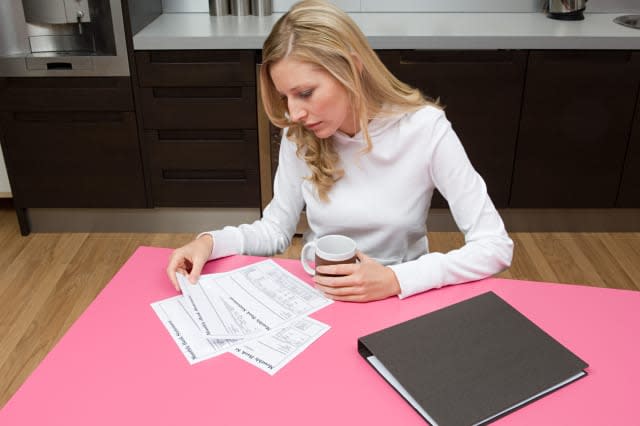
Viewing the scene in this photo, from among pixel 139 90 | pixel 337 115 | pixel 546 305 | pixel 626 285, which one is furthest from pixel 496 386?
pixel 139 90

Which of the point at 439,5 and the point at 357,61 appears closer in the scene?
the point at 357,61

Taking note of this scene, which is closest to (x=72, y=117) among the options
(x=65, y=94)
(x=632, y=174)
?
(x=65, y=94)

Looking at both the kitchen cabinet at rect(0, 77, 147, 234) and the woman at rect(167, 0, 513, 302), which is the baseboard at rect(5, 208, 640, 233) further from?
the woman at rect(167, 0, 513, 302)

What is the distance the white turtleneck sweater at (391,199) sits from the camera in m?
1.32

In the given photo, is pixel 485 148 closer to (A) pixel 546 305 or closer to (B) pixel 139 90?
(B) pixel 139 90

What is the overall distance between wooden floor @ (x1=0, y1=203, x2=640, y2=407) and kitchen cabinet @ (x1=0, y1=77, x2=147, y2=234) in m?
0.18

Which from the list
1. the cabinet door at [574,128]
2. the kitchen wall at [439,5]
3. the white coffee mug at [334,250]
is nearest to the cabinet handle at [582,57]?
the cabinet door at [574,128]

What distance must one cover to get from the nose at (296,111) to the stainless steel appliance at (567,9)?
1.94 metres

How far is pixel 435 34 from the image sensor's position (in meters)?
2.46

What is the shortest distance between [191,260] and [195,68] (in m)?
1.45

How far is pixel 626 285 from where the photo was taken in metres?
2.52

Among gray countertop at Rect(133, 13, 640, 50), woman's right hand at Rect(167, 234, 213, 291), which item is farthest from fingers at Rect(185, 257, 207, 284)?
gray countertop at Rect(133, 13, 640, 50)

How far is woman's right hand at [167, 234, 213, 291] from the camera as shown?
1.20 metres

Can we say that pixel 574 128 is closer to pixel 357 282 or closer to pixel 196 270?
pixel 357 282
